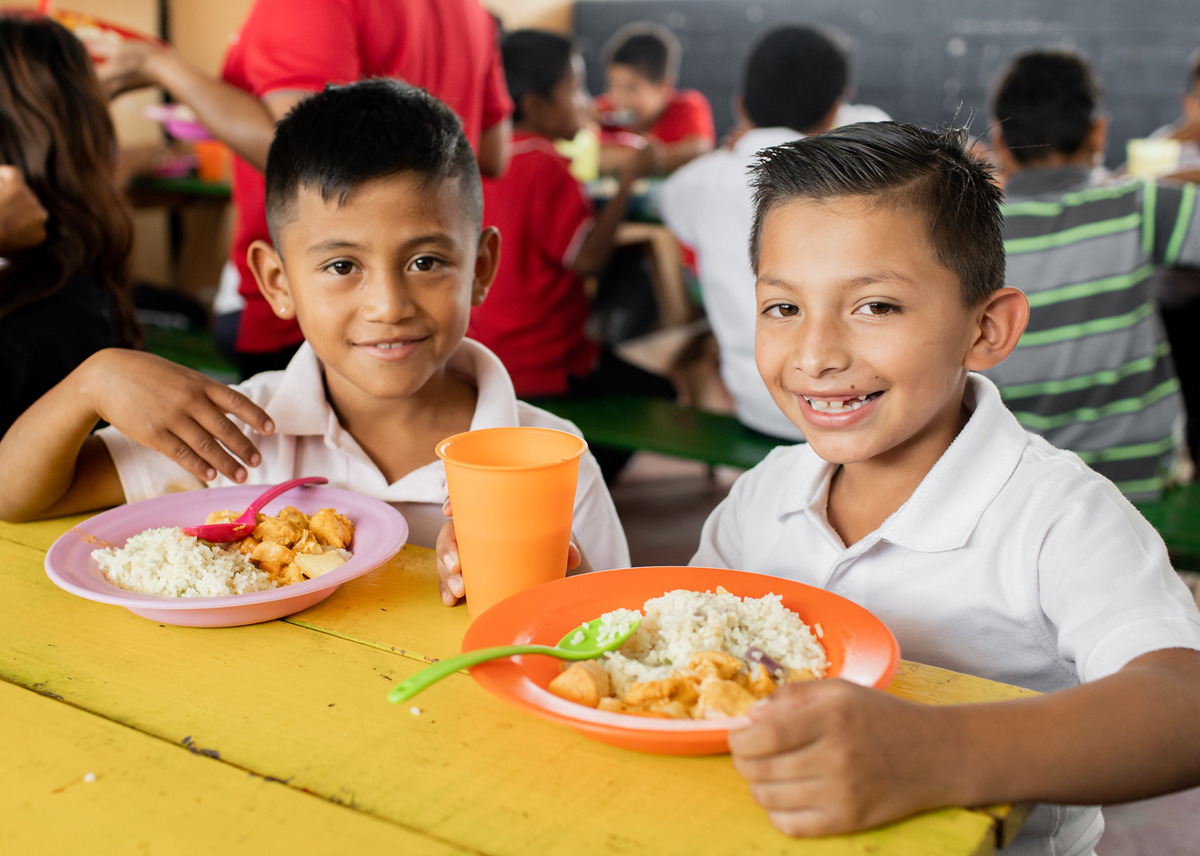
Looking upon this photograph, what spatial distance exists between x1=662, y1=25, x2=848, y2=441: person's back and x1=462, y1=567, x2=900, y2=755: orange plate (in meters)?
1.69

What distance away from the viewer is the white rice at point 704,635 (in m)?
0.81

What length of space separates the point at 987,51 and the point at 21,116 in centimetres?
608

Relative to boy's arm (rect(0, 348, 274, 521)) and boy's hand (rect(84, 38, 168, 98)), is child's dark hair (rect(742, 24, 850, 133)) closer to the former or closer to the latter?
boy's hand (rect(84, 38, 168, 98))

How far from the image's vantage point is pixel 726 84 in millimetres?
7449

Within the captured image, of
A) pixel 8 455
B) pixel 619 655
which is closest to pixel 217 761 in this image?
pixel 619 655

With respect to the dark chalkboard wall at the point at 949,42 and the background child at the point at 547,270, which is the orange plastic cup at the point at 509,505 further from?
the dark chalkboard wall at the point at 949,42

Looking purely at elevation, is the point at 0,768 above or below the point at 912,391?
below

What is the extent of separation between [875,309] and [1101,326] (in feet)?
4.56

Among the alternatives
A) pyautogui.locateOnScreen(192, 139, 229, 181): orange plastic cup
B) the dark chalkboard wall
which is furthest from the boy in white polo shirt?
the dark chalkboard wall

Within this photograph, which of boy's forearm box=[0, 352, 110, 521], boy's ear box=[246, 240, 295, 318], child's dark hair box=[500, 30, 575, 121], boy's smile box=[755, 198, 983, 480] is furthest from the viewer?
child's dark hair box=[500, 30, 575, 121]

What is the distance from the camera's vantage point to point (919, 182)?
1074 millimetres

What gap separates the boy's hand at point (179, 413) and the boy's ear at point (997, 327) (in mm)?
818

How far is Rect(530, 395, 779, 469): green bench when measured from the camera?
2.54m

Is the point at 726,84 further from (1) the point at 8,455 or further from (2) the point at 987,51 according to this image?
(1) the point at 8,455
